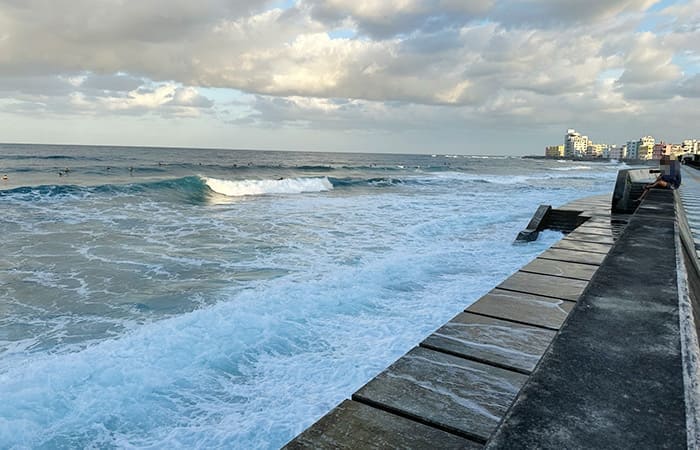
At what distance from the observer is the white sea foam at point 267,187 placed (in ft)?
86.4

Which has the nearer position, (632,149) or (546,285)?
(546,285)

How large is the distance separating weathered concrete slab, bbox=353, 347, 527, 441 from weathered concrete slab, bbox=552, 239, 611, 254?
13.7ft

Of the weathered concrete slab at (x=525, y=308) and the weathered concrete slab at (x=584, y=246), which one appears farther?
the weathered concrete slab at (x=584, y=246)

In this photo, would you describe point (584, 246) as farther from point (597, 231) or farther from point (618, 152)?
point (618, 152)

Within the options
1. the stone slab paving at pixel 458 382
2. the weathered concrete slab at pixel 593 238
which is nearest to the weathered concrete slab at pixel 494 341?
the stone slab paving at pixel 458 382

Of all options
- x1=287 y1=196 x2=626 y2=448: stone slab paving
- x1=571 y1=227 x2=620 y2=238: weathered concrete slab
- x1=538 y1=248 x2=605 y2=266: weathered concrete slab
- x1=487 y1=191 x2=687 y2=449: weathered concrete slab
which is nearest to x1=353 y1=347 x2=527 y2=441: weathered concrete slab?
x1=287 y1=196 x2=626 y2=448: stone slab paving

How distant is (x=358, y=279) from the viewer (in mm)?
6859

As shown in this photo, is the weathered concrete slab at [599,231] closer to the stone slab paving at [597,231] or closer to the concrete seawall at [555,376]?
the stone slab paving at [597,231]

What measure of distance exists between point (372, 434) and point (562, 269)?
Answer: 3793 mm

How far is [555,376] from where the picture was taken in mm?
1445

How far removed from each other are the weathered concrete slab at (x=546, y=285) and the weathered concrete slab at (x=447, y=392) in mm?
1714

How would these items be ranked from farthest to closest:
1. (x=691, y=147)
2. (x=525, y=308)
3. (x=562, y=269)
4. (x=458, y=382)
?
(x=691, y=147) < (x=562, y=269) < (x=525, y=308) < (x=458, y=382)

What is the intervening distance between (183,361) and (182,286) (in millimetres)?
2886

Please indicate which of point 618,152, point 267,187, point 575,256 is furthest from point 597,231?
point 618,152
